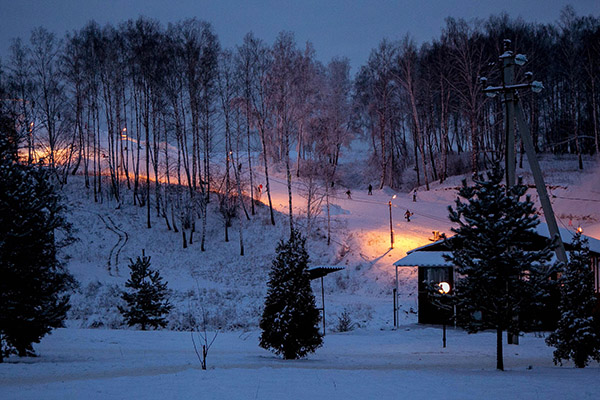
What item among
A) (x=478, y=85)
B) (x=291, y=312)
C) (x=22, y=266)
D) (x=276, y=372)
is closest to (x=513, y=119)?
(x=291, y=312)

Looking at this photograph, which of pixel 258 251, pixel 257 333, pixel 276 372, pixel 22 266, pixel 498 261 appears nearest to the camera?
pixel 276 372

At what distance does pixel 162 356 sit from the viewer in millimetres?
12609

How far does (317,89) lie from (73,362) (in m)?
39.2

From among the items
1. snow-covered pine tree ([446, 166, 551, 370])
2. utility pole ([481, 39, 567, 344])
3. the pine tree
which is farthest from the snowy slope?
A: snow-covered pine tree ([446, 166, 551, 370])

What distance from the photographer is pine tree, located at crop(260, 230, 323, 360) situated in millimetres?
12836

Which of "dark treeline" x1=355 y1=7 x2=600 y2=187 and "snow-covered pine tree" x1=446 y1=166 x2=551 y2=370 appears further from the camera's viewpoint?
"dark treeline" x1=355 y1=7 x2=600 y2=187

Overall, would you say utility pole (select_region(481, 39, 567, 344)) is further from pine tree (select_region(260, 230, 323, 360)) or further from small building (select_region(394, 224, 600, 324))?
small building (select_region(394, 224, 600, 324))

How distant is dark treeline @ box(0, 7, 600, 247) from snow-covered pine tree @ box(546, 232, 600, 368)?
56.0 ft

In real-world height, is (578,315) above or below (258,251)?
above

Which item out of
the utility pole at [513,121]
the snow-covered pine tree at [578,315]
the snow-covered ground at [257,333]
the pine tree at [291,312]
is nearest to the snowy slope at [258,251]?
the snow-covered ground at [257,333]

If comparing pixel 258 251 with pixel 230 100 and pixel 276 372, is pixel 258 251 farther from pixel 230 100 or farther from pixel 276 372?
pixel 276 372

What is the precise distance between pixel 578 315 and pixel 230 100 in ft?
88.6

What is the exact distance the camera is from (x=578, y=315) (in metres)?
11.3

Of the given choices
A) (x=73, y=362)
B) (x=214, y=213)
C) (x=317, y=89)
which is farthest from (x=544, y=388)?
(x=317, y=89)
